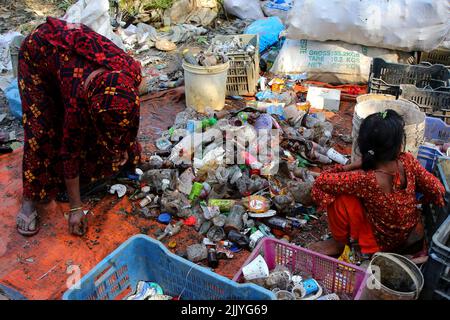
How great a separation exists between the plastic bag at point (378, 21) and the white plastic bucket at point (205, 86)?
124 cm

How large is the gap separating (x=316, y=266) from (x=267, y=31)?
4.50 metres

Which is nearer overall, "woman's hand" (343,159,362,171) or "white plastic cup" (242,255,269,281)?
"white plastic cup" (242,255,269,281)

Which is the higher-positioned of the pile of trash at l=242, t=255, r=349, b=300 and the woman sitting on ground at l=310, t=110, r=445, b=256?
the woman sitting on ground at l=310, t=110, r=445, b=256

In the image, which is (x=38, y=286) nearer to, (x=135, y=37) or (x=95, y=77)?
(x=95, y=77)

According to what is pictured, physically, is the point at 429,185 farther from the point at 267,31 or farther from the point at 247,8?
the point at 247,8

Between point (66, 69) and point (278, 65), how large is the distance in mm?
3492

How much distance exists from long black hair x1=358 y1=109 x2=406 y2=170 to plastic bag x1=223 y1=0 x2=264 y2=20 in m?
5.64

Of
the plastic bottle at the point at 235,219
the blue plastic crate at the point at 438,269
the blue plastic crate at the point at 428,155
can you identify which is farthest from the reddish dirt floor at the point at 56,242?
the blue plastic crate at the point at 428,155

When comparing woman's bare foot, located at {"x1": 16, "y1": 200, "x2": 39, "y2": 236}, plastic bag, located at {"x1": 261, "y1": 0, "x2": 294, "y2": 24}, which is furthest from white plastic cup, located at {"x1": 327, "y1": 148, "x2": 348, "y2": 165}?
plastic bag, located at {"x1": 261, "y1": 0, "x2": 294, "y2": 24}

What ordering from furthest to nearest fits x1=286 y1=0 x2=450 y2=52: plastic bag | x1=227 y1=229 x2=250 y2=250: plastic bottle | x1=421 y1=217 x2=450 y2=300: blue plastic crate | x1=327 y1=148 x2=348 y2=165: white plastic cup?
x1=286 y1=0 x2=450 y2=52: plastic bag < x1=327 y1=148 x2=348 y2=165: white plastic cup < x1=227 y1=229 x2=250 y2=250: plastic bottle < x1=421 y1=217 x2=450 y2=300: blue plastic crate

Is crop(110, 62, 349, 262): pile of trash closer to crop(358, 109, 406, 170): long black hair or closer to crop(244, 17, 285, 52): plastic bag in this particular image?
crop(358, 109, 406, 170): long black hair

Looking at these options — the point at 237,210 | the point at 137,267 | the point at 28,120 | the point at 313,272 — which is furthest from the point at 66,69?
the point at 313,272

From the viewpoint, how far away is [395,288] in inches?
92.0

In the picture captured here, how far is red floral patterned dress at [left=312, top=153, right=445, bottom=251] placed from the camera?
257cm
